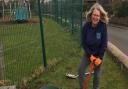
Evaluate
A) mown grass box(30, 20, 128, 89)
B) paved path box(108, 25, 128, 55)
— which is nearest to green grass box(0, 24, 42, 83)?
mown grass box(30, 20, 128, 89)

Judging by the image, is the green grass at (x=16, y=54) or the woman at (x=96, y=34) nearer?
the woman at (x=96, y=34)

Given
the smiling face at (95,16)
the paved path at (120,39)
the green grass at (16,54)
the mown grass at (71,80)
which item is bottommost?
the paved path at (120,39)

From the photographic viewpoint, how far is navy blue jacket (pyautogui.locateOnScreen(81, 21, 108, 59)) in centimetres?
612

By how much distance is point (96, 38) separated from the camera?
20.1 feet

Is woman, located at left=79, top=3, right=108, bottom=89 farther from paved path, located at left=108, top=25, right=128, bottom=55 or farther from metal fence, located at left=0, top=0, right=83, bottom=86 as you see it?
paved path, located at left=108, top=25, right=128, bottom=55

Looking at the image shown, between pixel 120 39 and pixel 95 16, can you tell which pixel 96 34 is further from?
pixel 120 39

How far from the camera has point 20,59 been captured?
28.1 feet

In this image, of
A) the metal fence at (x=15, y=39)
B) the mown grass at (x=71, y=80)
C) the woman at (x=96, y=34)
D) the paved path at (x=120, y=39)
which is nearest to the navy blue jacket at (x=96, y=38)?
the woman at (x=96, y=34)

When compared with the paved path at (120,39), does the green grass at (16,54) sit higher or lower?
higher

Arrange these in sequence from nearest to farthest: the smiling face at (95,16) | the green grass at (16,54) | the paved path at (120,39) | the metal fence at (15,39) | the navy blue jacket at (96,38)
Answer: the smiling face at (95,16)
the navy blue jacket at (96,38)
the metal fence at (15,39)
the green grass at (16,54)
the paved path at (120,39)

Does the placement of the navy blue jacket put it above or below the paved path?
above

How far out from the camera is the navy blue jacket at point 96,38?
20.1 ft

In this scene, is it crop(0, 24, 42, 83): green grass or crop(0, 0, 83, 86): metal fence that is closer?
crop(0, 0, 83, 86): metal fence

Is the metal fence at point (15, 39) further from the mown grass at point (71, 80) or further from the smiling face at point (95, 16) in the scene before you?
the smiling face at point (95, 16)
